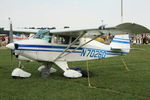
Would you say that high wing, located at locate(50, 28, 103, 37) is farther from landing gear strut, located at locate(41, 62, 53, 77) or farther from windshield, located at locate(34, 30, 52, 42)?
landing gear strut, located at locate(41, 62, 53, 77)

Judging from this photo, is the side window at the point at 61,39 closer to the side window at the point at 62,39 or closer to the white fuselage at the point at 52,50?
the side window at the point at 62,39

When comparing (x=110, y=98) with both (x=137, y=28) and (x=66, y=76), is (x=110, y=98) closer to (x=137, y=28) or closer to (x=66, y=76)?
(x=137, y=28)

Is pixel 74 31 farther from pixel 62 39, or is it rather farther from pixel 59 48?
pixel 59 48

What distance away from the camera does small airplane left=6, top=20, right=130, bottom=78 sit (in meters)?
9.20

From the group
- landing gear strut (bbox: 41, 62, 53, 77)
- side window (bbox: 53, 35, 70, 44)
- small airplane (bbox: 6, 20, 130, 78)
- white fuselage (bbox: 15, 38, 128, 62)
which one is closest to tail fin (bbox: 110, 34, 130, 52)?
white fuselage (bbox: 15, 38, 128, 62)

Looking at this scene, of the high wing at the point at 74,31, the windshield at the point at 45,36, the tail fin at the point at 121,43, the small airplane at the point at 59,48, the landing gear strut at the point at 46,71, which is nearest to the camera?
the high wing at the point at 74,31

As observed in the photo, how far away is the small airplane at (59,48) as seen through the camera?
9203mm

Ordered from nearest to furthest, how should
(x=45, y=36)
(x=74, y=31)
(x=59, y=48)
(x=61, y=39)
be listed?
(x=74, y=31) → (x=45, y=36) → (x=59, y=48) → (x=61, y=39)

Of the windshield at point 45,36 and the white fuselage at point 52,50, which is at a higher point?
the windshield at point 45,36

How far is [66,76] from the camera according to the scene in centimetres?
941

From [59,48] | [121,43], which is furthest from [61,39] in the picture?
[121,43]

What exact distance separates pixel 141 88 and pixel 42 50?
157 inches

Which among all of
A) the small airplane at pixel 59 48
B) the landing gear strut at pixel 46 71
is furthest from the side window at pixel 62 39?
the landing gear strut at pixel 46 71

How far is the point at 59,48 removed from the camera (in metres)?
9.91
